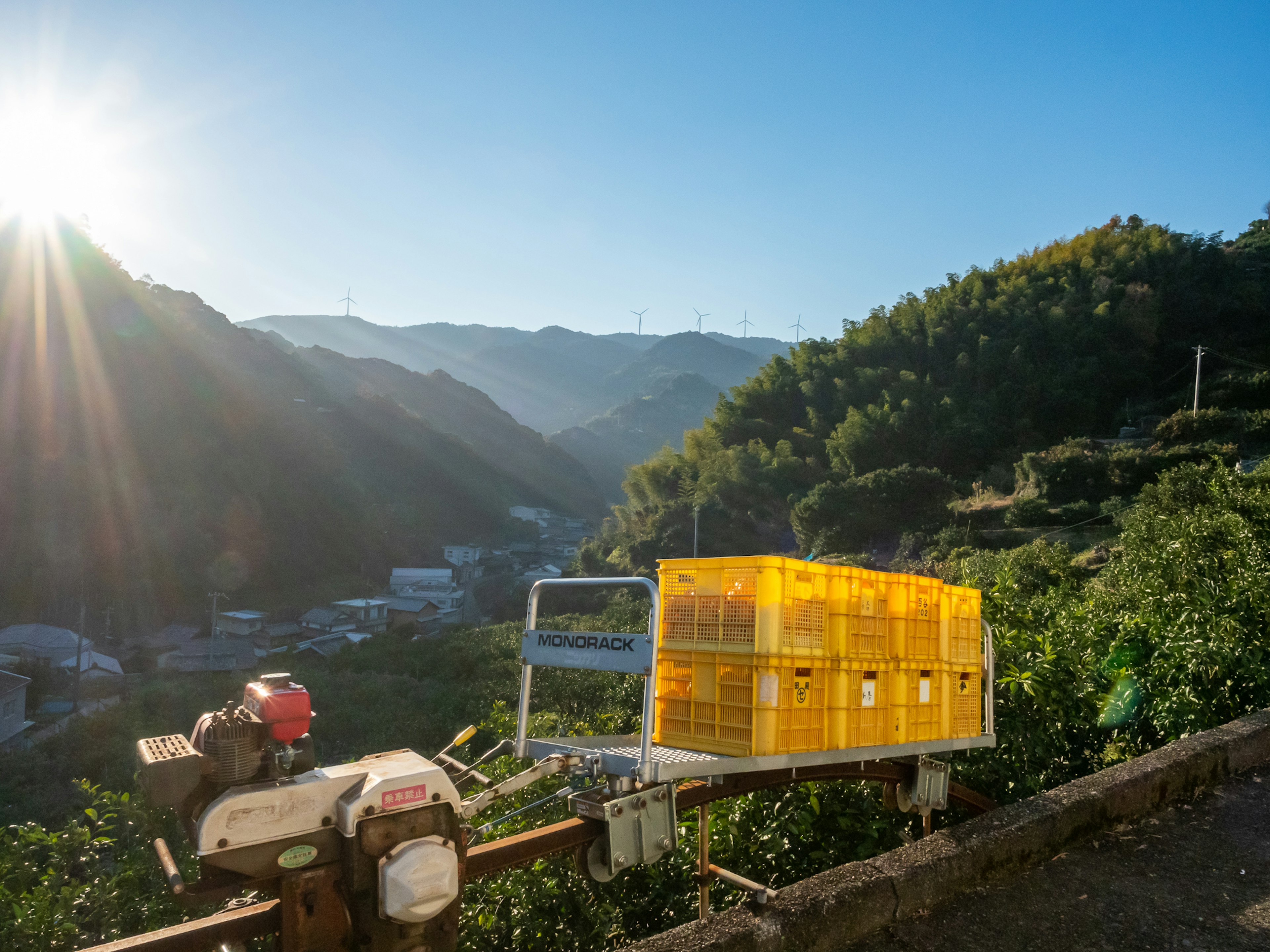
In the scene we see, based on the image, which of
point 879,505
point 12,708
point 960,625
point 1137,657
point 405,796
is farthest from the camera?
point 879,505

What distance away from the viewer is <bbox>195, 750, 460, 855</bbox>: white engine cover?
1.79 m

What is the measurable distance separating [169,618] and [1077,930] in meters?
66.1

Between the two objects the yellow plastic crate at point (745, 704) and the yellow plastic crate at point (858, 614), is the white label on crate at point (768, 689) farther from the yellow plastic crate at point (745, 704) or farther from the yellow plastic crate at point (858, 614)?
the yellow plastic crate at point (858, 614)

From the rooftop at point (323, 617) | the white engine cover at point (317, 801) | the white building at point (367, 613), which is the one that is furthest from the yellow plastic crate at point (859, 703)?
the rooftop at point (323, 617)

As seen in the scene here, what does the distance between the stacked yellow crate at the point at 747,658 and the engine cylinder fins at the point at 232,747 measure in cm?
127

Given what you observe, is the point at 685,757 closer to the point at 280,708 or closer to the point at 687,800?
the point at 687,800

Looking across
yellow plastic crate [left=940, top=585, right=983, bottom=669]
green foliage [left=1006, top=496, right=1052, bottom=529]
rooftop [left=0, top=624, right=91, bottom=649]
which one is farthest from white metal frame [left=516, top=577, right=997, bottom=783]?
rooftop [left=0, top=624, right=91, bottom=649]

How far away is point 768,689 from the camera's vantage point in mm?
2506

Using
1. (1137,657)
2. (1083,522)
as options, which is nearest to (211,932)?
(1137,657)

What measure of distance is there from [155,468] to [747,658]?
76035 mm

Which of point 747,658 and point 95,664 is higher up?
point 747,658

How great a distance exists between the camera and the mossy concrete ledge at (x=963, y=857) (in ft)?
7.68

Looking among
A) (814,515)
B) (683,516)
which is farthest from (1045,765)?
(683,516)

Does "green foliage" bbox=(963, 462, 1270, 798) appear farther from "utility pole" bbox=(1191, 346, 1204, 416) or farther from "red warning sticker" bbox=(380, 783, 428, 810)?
"utility pole" bbox=(1191, 346, 1204, 416)
